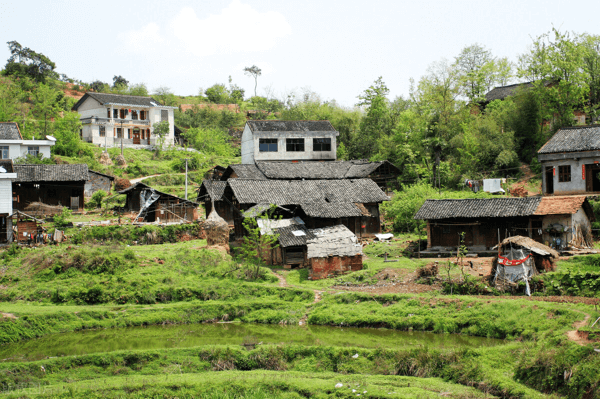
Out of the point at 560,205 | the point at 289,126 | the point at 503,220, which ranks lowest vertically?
the point at 503,220

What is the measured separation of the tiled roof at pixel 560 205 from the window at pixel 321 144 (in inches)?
972

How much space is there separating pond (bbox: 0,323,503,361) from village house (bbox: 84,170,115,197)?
25302 mm

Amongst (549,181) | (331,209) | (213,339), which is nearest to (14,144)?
(331,209)

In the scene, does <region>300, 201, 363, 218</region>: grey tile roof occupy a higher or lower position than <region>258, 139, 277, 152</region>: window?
lower

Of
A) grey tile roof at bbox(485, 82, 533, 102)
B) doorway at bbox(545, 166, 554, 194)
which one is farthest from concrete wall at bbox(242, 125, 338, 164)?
doorway at bbox(545, 166, 554, 194)

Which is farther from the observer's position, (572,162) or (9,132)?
(9,132)

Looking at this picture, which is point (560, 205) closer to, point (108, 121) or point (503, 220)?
point (503, 220)

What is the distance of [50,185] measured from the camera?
41.1 metres

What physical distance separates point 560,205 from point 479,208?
4.24 m

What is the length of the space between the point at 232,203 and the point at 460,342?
21217 mm

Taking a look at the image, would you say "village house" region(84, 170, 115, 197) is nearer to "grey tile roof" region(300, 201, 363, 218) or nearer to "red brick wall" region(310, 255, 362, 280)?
"grey tile roof" region(300, 201, 363, 218)

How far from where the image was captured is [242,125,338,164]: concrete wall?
51844mm

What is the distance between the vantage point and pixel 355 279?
28922 mm

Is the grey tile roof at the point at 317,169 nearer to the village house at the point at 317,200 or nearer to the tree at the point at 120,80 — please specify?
the village house at the point at 317,200
